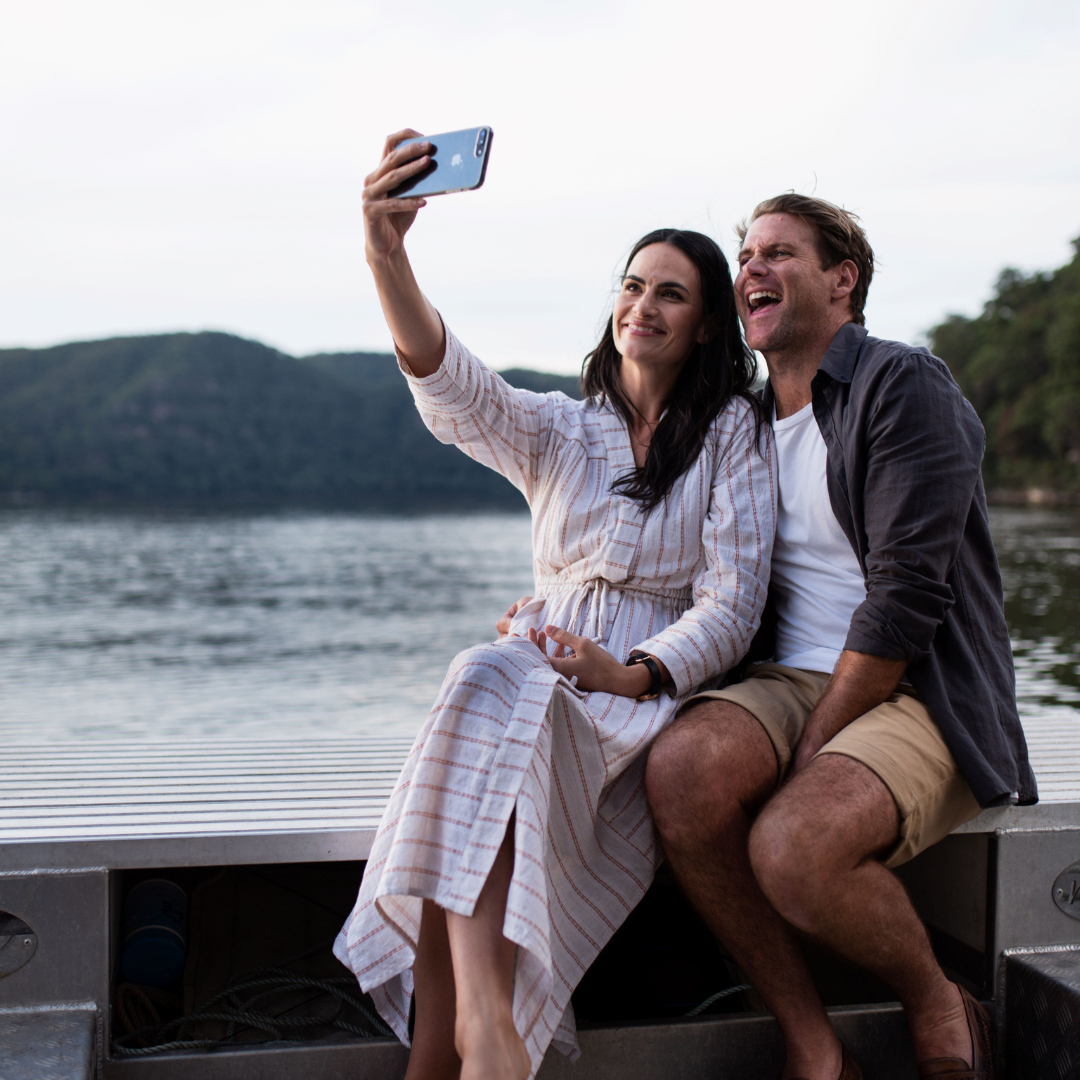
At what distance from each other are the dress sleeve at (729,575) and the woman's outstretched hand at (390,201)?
92 cm

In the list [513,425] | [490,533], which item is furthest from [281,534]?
[513,425]

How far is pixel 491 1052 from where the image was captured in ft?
5.53

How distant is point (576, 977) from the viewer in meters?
2.01

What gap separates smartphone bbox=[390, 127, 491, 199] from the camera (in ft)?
6.46

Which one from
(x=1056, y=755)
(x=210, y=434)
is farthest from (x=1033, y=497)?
(x=210, y=434)

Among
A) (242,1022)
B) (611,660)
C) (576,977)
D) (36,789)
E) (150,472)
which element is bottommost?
(150,472)

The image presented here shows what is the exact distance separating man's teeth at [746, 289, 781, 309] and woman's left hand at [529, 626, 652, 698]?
1.02 meters

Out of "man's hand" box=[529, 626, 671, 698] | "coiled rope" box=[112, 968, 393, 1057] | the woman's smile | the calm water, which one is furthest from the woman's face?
the calm water

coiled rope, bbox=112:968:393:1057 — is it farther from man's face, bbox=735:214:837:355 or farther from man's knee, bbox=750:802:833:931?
man's face, bbox=735:214:837:355

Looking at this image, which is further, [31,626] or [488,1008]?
[31,626]

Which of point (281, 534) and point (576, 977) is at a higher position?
point (576, 977)

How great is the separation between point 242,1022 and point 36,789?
27.2 inches

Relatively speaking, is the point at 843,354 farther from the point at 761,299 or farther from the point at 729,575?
the point at 729,575

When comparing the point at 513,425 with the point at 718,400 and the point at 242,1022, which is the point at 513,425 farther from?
the point at 242,1022
